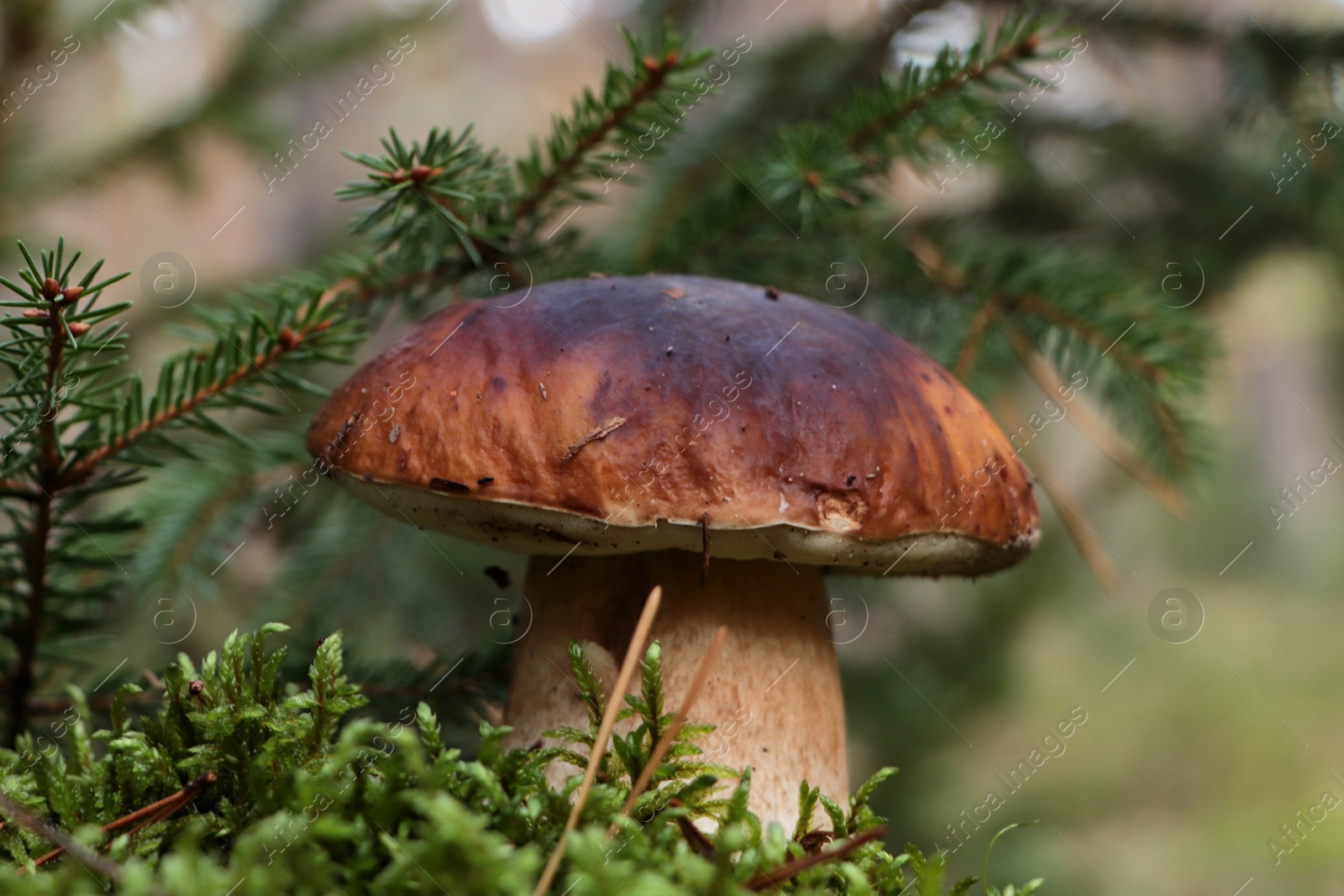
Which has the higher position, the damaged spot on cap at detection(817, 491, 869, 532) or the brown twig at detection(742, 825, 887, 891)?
the damaged spot on cap at detection(817, 491, 869, 532)

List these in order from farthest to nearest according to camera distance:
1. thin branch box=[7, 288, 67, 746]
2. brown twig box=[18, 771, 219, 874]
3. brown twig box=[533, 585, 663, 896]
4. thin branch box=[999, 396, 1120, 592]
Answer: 1. thin branch box=[999, 396, 1120, 592]
2. thin branch box=[7, 288, 67, 746]
3. brown twig box=[18, 771, 219, 874]
4. brown twig box=[533, 585, 663, 896]

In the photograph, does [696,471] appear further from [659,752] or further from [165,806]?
[165,806]

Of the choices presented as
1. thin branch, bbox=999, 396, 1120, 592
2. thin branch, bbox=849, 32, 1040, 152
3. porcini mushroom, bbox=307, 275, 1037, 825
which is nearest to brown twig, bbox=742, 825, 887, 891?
porcini mushroom, bbox=307, 275, 1037, 825

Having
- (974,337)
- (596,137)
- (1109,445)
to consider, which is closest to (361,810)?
(596,137)

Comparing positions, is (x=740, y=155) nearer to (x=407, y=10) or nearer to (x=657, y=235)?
(x=657, y=235)

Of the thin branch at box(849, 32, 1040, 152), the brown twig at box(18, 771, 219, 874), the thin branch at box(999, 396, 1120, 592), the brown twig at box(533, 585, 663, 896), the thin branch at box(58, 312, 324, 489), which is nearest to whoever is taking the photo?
the brown twig at box(533, 585, 663, 896)

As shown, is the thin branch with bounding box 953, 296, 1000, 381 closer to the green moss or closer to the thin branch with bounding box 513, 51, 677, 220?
the thin branch with bounding box 513, 51, 677, 220
